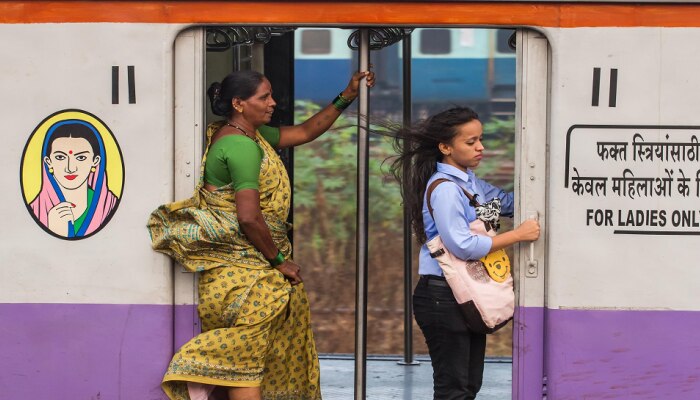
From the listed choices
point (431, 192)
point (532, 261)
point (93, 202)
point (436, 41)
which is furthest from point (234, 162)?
point (436, 41)

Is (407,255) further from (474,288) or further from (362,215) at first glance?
(474,288)

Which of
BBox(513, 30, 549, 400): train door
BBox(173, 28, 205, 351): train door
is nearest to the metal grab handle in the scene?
BBox(513, 30, 549, 400): train door

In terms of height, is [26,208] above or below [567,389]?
above

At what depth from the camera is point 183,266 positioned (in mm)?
4254

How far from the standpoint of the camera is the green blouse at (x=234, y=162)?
13.3 ft

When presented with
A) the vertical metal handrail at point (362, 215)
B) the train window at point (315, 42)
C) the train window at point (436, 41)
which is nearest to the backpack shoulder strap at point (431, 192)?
the vertical metal handrail at point (362, 215)

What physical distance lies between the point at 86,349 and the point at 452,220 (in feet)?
5.05

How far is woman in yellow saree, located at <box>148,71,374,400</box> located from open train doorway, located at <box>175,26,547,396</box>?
4.7 inches

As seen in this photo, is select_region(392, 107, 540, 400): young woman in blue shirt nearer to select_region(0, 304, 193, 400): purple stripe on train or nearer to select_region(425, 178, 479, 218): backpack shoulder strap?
select_region(425, 178, 479, 218): backpack shoulder strap

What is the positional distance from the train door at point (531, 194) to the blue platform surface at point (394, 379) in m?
1.01

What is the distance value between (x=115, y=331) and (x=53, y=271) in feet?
1.12

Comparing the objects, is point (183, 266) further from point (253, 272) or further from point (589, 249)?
point (589, 249)

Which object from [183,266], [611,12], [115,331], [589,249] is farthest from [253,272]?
[611,12]

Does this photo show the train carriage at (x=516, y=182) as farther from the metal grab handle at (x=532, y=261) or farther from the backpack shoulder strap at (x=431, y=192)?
the backpack shoulder strap at (x=431, y=192)
